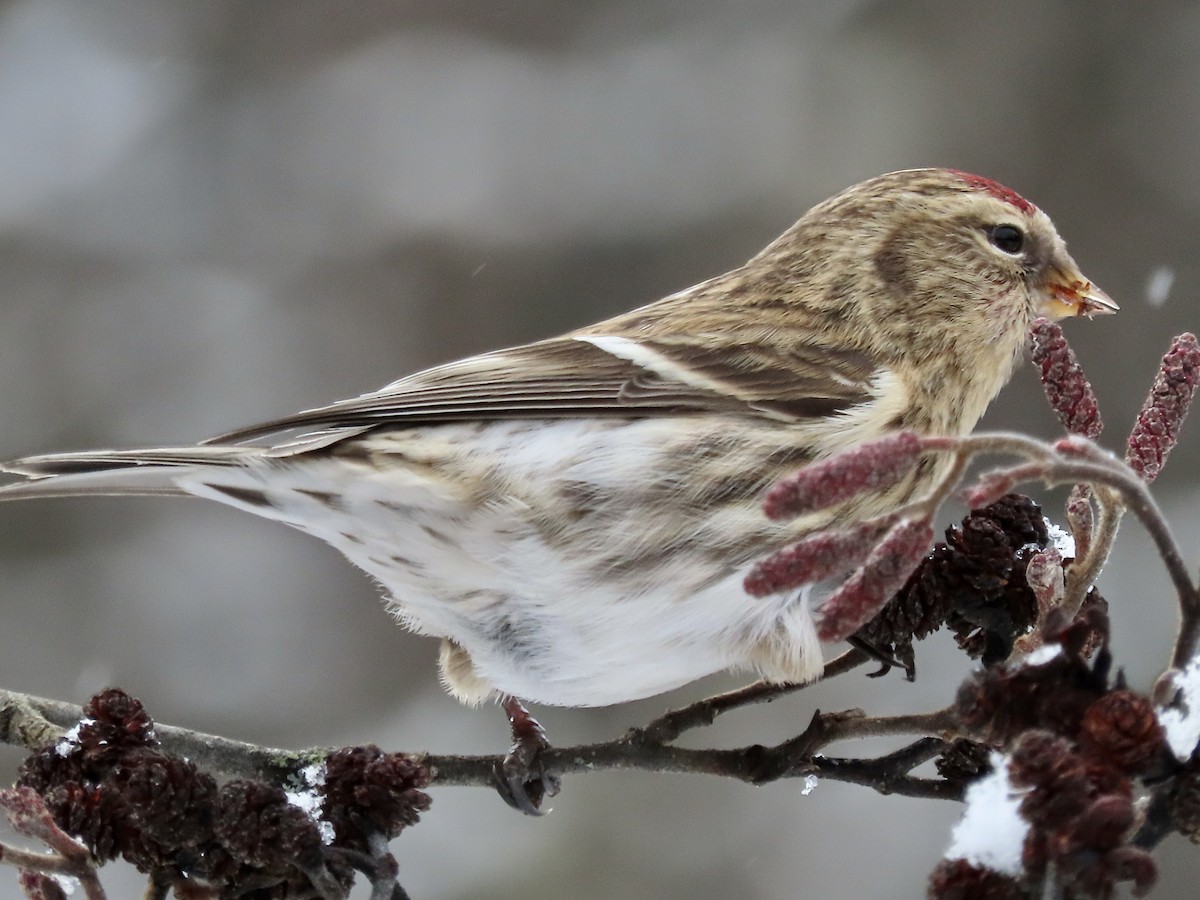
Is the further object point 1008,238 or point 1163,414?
point 1008,238

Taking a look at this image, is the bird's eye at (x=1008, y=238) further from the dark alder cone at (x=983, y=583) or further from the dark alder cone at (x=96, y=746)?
the dark alder cone at (x=96, y=746)

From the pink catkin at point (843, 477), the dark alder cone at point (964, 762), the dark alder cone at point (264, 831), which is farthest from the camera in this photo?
the dark alder cone at point (964, 762)

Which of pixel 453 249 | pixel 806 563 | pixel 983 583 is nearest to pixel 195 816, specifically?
pixel 806 563

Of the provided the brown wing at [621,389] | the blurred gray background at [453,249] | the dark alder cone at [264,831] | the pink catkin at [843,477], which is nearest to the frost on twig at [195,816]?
the dark alder cone at [264,831]

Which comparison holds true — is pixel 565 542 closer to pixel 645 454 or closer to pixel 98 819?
pixel 645 454

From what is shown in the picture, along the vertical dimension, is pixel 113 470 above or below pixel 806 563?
above

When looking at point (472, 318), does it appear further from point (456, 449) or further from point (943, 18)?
point (456, 449)

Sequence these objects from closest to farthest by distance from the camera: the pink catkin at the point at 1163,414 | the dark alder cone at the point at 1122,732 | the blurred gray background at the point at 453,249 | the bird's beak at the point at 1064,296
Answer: the dark alder cone at the point at 1122,732
the pink catkin at the point at 1163,414
the bird's beak at the point at 1064,296
the blurred gray background at the point at 453,249

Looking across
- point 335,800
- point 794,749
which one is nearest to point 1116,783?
point 794,749
